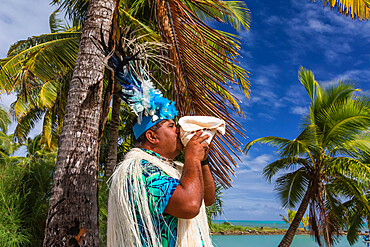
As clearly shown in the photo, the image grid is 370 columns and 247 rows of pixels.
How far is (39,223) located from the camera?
5.00 m

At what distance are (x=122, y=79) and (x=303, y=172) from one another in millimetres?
12107

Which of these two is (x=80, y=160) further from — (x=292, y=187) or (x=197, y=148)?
(x=292, y=187)

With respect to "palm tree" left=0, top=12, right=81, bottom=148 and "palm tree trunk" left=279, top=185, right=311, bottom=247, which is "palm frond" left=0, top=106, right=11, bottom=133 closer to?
"palm tree" left=0, top=12, right=81, bottom=148

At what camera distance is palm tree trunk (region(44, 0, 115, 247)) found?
2441mm

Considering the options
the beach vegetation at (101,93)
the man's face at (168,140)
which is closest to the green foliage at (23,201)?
the beach vegetation at (101,93)

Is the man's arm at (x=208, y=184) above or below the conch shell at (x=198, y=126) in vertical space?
below

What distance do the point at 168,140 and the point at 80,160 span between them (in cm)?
110

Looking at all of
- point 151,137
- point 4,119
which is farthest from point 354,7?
point 4,119

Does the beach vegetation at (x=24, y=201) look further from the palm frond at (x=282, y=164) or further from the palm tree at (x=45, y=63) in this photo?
the palm frond at (x=282, y=164)

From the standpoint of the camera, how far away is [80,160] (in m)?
2.60

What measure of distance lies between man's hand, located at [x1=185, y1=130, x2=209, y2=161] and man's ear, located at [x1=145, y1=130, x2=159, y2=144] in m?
0.24

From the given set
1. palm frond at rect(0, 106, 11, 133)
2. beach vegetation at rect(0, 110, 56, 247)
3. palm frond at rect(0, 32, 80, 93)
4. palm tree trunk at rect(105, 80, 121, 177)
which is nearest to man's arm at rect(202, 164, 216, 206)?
beach vegetation at rect(0, 110, 56, 247)

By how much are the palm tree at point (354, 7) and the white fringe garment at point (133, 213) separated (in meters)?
5.03

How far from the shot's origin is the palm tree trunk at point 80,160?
244 centimetres
